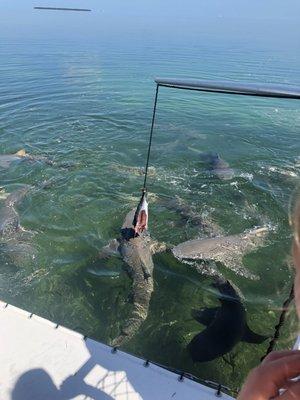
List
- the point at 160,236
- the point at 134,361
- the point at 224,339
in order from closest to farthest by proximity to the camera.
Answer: the point at 134,361, the point at 224,339, the point at 160,236

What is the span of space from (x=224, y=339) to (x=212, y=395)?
171 centimetres

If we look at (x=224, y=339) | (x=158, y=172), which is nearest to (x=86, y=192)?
(x=158, y=172)

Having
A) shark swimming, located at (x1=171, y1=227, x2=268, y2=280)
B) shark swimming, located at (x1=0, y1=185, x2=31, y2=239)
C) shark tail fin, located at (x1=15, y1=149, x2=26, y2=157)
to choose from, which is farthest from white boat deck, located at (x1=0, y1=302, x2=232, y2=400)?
shark tail fin, located at (x1=15, y1=149, x2=26, y2=157)

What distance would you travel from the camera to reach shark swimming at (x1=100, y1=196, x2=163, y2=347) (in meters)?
6.68

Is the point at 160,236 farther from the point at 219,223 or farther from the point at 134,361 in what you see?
the point at 134,361

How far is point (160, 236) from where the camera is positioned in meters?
9.16

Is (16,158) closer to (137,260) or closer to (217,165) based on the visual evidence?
(217,165)

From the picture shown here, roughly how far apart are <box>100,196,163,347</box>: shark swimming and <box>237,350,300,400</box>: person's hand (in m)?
4.91

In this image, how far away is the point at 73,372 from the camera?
4.38 m

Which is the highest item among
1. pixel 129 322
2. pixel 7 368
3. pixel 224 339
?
pixel 7 368

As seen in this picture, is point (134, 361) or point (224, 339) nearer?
point (134, 361)

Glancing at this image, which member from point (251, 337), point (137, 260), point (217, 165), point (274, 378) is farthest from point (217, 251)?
point (274, 378)

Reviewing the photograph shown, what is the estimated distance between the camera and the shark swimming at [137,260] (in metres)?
6.68

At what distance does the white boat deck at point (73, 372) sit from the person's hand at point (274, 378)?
2813 millimetres
